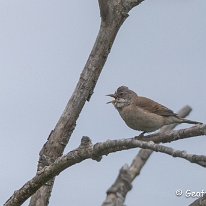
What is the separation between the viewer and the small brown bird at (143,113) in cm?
1018

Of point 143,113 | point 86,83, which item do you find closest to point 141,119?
point 143,113

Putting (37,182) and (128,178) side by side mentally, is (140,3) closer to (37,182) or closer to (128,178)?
(128,178)

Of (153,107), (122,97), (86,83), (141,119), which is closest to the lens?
(86,83)

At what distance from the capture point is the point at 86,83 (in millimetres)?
7938

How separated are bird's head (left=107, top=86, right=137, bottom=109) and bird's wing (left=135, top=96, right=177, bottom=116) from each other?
0.49ft

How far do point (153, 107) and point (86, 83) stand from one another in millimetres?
2754

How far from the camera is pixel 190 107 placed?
31.6 ft

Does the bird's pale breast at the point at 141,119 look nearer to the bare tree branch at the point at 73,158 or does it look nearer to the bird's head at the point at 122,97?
the bird's head at the point at 122,97

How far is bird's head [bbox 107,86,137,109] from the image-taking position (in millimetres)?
10625

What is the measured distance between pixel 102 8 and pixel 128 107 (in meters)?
2.85

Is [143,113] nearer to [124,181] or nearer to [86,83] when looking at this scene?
[86,83]

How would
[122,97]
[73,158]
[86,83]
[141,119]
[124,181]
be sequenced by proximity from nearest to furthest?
[73,158] → [124,181] → [86,83] → [141,119] → [122,97]

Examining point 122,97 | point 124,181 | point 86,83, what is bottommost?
point 124,181

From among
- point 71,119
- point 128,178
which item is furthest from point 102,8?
point 128,178
